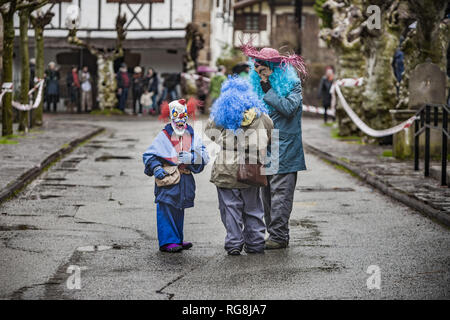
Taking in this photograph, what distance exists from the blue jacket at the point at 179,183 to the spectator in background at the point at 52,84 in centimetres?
2957

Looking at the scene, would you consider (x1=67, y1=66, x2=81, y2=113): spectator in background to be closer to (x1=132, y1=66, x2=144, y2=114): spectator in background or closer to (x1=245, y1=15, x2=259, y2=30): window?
(x1=132, y1=66, x2=144, y2=114): spectator in background

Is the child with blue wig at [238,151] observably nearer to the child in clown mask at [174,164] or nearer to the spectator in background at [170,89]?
the child in clown mask at [174,164]

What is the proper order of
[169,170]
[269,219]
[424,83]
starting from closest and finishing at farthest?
[169,170] → [269,219] → [424,83]

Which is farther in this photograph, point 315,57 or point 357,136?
point 315,57

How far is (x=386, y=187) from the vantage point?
12750 mm

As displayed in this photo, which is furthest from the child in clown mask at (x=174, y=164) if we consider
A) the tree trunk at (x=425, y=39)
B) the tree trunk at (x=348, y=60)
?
the tree trunk at (x=348, y=60)

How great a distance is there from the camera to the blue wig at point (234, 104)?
26.5 feet

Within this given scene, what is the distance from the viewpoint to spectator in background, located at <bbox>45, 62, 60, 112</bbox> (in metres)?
37.2

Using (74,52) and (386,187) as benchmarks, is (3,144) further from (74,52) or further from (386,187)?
(74,52)

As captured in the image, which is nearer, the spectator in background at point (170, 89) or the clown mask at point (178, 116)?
the clown mask at point (178, 116)

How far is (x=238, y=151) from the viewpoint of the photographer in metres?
8.20

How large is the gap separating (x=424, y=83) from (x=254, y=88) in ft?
27.6

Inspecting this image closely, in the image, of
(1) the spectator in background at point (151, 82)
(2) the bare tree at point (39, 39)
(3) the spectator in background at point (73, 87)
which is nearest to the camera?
(2) the bare tree at point (39, 39)

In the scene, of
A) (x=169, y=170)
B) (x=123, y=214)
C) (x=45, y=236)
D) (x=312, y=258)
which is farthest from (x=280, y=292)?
(x=123, y=214)
